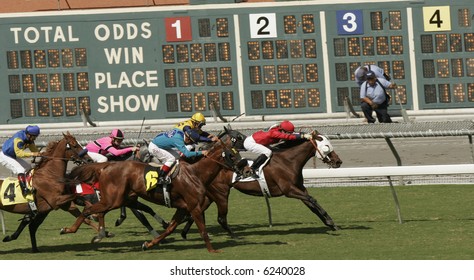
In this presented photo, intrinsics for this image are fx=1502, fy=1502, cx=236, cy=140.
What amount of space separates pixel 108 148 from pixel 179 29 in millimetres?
7292

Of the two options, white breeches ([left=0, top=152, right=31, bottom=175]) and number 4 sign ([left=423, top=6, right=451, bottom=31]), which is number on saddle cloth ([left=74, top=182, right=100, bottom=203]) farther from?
number 4 sign ([left=423, top=6, right=451, bottom=31])

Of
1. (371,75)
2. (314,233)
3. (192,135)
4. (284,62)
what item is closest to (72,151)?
(192,135)

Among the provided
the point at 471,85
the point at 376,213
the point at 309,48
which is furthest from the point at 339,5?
the point at 376,213

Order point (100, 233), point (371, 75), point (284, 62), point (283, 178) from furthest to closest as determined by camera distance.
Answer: point (284, 62) < point (371, 75) < point (283, 178) < point (100, 233)

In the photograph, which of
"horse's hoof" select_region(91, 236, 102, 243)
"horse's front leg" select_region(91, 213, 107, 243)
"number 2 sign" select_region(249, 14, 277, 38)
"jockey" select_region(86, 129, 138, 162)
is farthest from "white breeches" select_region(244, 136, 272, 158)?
"number 2 sign" select_region(249, 14, 277, 38)

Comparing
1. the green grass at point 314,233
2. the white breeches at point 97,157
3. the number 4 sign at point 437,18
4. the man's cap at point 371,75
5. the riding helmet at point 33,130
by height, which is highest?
the number 4 sign at point 437,18

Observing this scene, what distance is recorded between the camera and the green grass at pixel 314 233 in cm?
1537

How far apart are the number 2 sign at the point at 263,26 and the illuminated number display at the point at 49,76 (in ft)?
9.88

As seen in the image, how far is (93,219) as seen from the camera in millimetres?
19016

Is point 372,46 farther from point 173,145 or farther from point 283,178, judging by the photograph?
point 283,178

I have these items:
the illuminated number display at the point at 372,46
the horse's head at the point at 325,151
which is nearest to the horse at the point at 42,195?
the horse's head at the point at 325,151

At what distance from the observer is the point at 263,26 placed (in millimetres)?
26234

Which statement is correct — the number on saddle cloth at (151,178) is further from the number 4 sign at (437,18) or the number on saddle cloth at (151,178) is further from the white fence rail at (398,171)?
the number 4 sign at (437,18)

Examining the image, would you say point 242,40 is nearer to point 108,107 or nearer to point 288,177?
point 108,107
